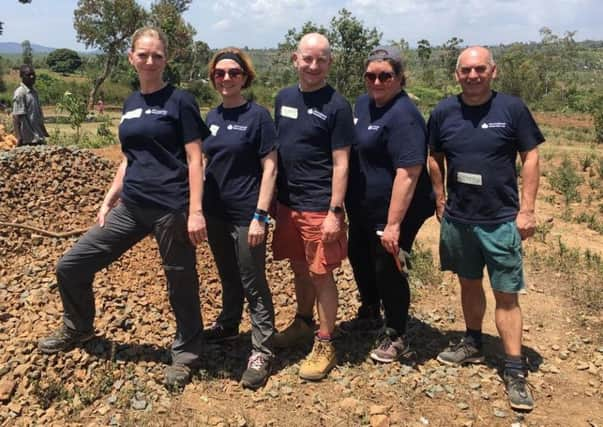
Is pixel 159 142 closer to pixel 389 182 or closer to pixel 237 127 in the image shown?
pixel 237 127

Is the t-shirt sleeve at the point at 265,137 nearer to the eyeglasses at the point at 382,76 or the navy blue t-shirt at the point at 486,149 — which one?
the eyeglasses at the point at 382,76

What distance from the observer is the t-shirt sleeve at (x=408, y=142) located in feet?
9.32

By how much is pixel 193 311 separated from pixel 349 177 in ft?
3.89

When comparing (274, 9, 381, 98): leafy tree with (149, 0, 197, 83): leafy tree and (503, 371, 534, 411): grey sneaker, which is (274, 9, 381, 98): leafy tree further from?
(503, 371, 534, 411): grey sneaker

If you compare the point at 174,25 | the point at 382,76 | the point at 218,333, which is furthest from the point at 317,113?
the point at 174,25

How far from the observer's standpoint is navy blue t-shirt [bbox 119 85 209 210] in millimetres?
2721

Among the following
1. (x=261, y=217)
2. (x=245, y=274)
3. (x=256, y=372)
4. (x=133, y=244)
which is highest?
(x=261, y=217)

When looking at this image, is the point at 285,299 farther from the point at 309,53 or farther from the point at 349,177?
the point at 309,53

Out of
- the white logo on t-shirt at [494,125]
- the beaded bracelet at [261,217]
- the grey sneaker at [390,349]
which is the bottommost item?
the grey sneaker at [390,349]

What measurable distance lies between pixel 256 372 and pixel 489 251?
1.49 m

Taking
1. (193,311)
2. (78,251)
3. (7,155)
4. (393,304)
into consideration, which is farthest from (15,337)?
(7,155)

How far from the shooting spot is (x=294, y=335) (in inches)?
140

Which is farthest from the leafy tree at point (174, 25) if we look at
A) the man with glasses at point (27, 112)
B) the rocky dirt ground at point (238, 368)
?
the rocky dirt ground at point (238, 368)

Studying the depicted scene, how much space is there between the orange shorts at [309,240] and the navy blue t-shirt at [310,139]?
0.06m
